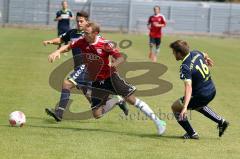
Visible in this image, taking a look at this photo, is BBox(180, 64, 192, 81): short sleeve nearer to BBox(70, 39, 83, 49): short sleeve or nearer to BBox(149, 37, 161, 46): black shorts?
BBox(70, 39, 83, 49): short sleeve

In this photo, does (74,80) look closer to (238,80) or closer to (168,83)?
(168,83)

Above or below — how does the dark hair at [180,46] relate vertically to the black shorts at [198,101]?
above

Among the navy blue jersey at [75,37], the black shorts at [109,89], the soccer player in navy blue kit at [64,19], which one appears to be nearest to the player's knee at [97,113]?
the black shorts at [109,89]

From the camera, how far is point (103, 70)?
11039 mm

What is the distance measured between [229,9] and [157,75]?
37905mm

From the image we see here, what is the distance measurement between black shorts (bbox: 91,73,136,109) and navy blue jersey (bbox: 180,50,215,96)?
1.19m

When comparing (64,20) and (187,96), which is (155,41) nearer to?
(64,20)

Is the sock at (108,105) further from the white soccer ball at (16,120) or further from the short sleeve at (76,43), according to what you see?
the white soccer ball at (16,120)

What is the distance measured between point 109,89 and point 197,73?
5.83ft

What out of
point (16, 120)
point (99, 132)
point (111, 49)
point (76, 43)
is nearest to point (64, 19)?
point (76, 43)

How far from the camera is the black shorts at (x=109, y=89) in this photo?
10.8m

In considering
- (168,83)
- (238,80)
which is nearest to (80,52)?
(168,83)

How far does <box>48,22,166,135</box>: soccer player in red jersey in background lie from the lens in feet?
35.2

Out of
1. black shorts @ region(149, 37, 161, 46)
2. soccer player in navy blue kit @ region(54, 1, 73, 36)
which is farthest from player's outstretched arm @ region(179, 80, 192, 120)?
soccer player in navy blue kit @ region(54, 1, 73, 36)
